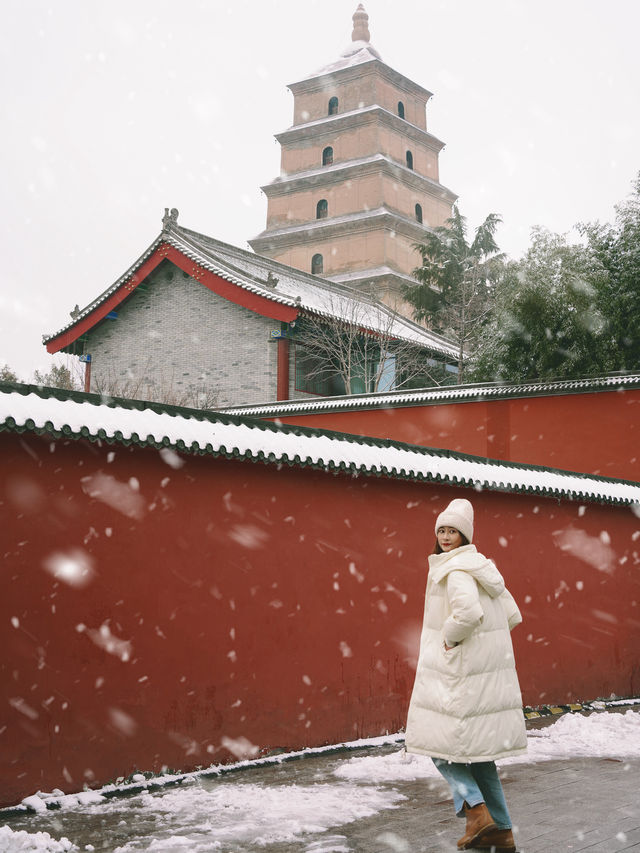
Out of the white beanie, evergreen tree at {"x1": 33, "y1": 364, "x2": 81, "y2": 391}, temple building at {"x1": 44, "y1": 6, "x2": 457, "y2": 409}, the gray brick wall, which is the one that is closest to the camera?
the white beanie

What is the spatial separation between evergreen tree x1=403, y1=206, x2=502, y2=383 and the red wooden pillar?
10551 millimetres

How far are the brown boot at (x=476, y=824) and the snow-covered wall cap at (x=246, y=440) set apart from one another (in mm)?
2729

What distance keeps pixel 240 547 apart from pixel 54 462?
1479mm

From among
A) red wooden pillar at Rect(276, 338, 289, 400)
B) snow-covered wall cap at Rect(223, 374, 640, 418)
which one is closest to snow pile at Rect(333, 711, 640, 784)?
snow-covered wall cap at Rect(223, 374, 640, 418)

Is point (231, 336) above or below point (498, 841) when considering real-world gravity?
above

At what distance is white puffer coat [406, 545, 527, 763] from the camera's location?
3799 mm

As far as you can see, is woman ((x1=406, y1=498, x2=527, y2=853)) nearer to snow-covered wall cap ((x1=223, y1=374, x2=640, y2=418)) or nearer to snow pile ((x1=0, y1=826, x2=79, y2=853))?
snow pile ((x1=0, y1=826, x2=79, y2=853))

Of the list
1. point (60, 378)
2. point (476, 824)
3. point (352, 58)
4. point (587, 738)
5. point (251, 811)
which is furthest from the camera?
point (352, 58)

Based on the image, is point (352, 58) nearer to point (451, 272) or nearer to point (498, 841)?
point (451, 272)

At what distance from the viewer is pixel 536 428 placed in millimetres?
12773

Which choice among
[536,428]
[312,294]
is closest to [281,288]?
[312,294]

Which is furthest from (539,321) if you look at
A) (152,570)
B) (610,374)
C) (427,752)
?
(427,752)

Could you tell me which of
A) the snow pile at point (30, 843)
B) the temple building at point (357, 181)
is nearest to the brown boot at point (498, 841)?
the snow pile at point (30, 843)

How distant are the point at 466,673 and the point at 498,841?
737 mm
